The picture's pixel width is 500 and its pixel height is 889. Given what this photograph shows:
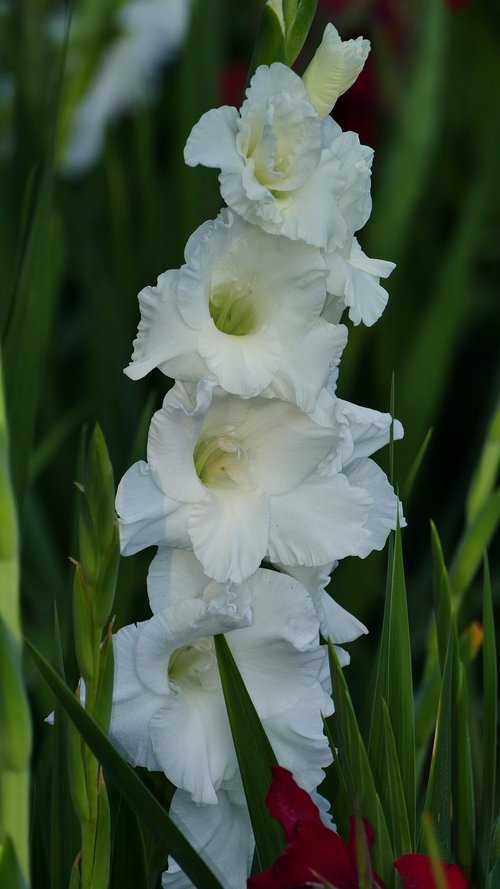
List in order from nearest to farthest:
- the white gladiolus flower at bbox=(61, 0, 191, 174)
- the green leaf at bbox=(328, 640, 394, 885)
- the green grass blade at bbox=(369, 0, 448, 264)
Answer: the green leaf at bbox=(328, 640, 394, 885) → the green grass blade at bbox=(369, 0, 448, 264) → the white gladiolus flower at bbox=(61, 0, 191, 174)

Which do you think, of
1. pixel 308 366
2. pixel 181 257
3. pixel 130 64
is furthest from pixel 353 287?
pixel 130 64

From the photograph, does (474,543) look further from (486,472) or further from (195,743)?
(195,743)

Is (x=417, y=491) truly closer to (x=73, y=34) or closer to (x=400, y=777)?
(x=73, y=34)

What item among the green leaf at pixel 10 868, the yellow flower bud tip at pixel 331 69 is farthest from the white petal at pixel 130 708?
the yellow flower bud tip at pixel 331 69

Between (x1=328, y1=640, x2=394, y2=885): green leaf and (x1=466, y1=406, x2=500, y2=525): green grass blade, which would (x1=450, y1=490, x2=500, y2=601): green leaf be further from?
(x1=328, y1=640, x2=394, y2=885): green leaf

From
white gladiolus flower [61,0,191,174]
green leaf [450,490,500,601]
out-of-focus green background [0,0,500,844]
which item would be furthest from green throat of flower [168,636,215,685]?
white gladiolus flower [61,0,191,174]

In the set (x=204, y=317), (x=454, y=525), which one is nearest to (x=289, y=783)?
(x=204, y=317)

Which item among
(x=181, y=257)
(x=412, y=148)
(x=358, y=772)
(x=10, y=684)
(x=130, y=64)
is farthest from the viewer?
(x=130, y=64)
